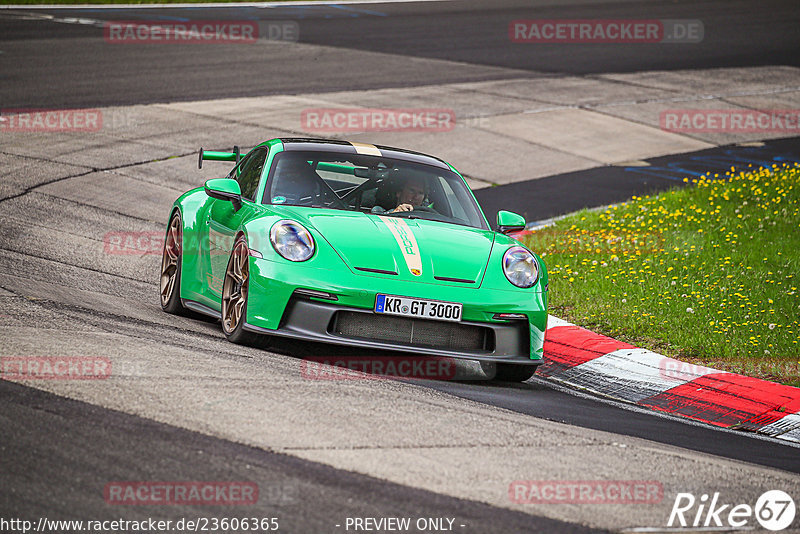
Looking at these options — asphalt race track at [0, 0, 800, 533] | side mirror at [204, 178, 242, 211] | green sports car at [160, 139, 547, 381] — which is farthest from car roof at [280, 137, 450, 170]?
asphalt race track at [0, 0, 800, 533]

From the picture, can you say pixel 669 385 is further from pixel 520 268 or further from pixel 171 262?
pixel 171 262

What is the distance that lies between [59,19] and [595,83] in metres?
12.3

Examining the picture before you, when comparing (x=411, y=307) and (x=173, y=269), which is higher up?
(x=411, y=307)

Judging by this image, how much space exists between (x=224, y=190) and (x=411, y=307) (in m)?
1.80

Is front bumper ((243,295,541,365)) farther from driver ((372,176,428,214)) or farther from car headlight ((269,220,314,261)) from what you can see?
driver ((372,176,428,214))

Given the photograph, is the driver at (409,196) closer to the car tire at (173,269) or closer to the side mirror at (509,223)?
the side mirror at (509,223)

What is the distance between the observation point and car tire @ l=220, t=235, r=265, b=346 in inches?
277

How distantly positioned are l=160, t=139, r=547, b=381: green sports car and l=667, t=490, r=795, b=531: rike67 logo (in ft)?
7.61

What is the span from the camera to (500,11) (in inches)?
1212

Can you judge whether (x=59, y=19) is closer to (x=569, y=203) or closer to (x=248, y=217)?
(x=569, y=203)

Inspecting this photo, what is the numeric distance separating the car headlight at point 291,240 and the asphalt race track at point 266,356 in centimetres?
64

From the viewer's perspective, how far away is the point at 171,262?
8.78 meters

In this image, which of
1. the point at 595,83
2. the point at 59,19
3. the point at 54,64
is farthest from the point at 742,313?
the point at 59,19

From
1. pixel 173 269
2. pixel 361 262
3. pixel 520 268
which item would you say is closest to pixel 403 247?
pixel 361 262
